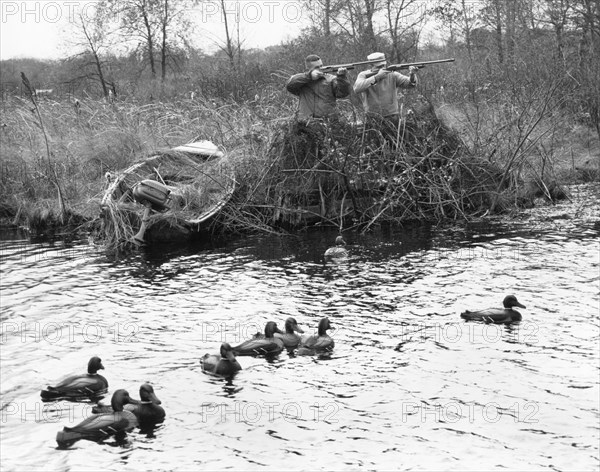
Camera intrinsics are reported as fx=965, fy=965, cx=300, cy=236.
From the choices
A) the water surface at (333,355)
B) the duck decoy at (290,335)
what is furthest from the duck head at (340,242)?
the duck decoy at (290,335)

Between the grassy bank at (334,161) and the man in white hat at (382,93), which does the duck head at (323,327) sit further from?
the man in white hat at (382,93)

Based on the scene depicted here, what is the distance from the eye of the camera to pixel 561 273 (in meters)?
15.6

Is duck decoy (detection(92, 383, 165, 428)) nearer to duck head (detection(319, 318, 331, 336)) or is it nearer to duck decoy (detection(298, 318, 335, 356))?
duck decoy (detection(298, 318, 335, 356))

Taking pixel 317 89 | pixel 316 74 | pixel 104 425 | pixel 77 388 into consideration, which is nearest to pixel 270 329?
pixel 77 388

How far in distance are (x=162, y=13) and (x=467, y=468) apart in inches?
1485

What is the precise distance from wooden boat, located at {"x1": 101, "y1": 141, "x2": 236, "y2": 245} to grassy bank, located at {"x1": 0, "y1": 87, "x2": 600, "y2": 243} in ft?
1.45

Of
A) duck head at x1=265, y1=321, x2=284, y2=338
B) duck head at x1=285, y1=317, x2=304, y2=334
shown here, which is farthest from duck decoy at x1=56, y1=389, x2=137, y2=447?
duck head at x1=285, y1=317, x2=304, y2=334

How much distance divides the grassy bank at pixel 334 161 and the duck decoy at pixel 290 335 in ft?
26.8

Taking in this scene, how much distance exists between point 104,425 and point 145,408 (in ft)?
1.65

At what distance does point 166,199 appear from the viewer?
20.2m

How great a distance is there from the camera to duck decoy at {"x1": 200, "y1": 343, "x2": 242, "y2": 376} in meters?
11.5

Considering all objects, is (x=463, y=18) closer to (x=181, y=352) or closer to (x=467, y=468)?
(x=181, y=352)

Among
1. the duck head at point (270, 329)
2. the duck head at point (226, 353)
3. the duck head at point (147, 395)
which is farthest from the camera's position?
the duck head at point (270, 329)

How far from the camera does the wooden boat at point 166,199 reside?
20.4 m
